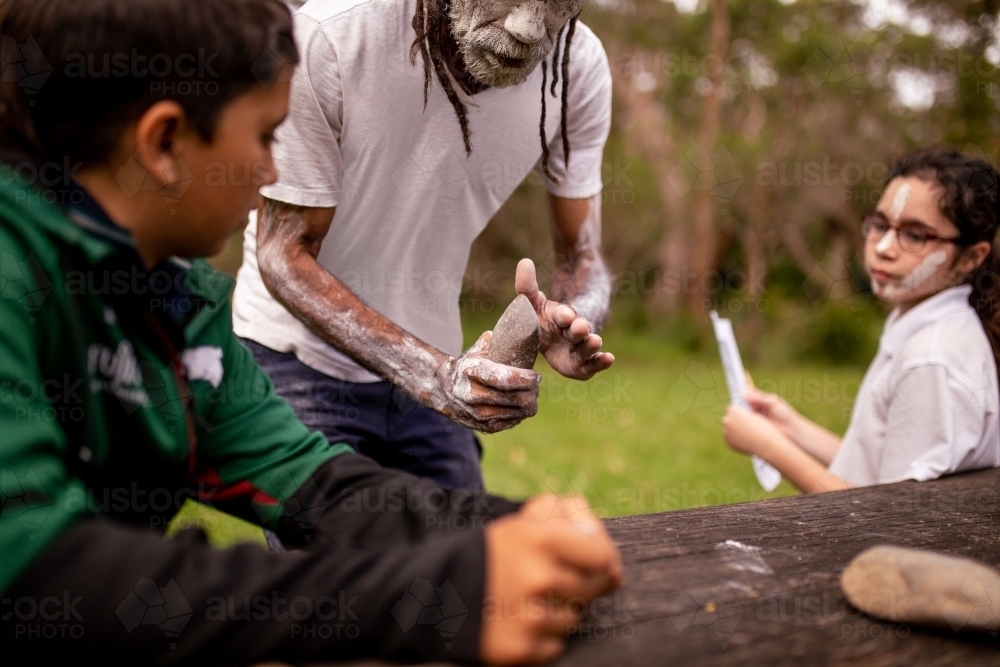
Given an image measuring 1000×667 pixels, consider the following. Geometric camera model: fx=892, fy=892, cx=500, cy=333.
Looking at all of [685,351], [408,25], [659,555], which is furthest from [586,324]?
[685,351]

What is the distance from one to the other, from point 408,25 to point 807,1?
33.5 feet

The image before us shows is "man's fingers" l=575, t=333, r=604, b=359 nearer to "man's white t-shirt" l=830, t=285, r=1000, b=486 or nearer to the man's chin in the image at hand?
the man's chin

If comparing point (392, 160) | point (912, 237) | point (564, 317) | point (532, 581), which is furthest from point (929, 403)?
point (532, 581)

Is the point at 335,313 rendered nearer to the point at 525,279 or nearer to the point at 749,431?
the point at 525,279

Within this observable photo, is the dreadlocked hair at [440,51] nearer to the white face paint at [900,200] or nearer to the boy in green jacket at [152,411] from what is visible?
the boy in green jacket at [152,411]

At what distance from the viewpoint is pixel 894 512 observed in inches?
78.7

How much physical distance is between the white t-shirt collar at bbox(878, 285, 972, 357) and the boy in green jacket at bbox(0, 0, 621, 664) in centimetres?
217

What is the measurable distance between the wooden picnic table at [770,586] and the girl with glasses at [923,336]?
0.73m

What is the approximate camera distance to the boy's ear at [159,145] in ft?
4.02

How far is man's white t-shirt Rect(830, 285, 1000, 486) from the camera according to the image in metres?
2.72

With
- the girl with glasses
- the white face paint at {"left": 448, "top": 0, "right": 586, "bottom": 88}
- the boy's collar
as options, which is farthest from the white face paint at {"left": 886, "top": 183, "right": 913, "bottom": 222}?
the boy's collar

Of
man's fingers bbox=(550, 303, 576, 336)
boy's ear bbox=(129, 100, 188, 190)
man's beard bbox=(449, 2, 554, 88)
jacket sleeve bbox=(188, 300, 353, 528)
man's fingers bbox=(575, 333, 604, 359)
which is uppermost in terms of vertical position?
man's beard bbox=(449, 2, 554, 88)

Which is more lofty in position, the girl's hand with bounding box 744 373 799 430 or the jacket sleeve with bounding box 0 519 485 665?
the jacket sleeve with bounding box 0 519 485 665

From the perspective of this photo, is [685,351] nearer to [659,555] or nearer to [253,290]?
[253,290]
